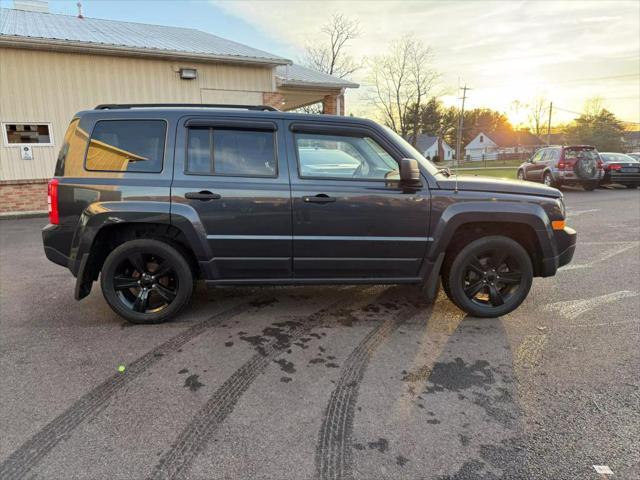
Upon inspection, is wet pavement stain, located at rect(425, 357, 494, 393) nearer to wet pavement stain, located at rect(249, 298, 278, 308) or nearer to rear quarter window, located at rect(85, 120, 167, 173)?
wet pavement stain, located at rect(249, 298, 278, 308)

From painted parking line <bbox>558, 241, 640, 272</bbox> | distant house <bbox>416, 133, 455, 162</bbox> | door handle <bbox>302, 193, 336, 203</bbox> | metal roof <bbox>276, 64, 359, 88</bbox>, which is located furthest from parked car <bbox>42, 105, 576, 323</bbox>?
distant house <bbox>416, 133, 455, 162</bbox>

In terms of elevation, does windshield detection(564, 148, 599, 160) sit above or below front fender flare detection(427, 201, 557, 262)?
above

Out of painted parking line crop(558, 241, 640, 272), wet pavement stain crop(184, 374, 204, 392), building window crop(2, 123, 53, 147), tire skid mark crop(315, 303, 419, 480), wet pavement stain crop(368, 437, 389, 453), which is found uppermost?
building window crop(2, 123, 53, 147)

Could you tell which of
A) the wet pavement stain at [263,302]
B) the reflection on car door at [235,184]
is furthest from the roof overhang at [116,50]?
the wet pavement stain at [263,302]

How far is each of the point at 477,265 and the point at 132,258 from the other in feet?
10.7

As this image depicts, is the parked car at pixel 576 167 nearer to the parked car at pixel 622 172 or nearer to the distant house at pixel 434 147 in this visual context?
the parked car at pixel 622 172

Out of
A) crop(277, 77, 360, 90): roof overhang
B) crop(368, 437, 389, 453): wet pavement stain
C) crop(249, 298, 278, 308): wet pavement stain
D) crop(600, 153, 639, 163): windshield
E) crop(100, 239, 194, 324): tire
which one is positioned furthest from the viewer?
crop(600, 153, 639, 163): windshield

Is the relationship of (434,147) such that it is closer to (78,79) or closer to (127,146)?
(78,79)

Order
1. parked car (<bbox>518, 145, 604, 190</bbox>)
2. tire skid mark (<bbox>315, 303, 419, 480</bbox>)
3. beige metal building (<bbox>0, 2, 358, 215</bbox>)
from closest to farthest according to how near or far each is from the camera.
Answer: tire skid mark (<bbox>315, 303, 419, 480</bbox>)
beige metal building (<bbox>0, 2, 358, 215</bbox>)
parked car (<bbox>518, 145, 604, 190</bbox>)

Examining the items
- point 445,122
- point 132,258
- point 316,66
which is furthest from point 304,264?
point 445,122

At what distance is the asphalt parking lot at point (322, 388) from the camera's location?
7.20 ft

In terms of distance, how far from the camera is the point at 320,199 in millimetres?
3641

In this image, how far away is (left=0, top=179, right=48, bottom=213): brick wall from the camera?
10398 mm

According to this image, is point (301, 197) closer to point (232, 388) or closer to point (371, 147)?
point (371, 147)
